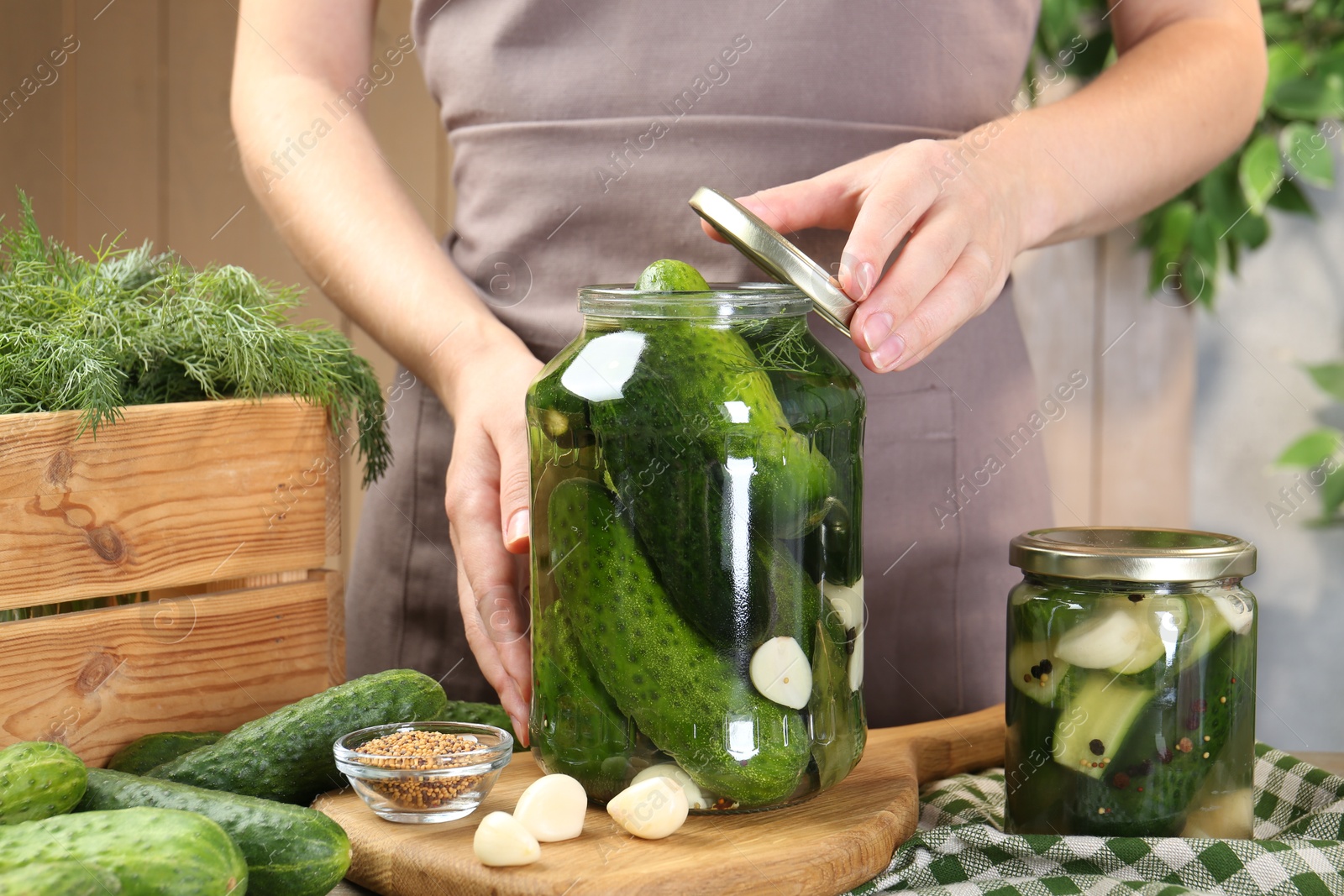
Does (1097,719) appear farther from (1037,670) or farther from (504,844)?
(504,844)

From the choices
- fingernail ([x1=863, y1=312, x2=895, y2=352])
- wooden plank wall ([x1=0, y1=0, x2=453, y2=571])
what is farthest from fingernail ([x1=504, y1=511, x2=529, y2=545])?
wooden plank wall ([x1=0, y1=0, x2=453, y2=571])

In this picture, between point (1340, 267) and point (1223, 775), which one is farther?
Result: point (1340, 267)

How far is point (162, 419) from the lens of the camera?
784mm

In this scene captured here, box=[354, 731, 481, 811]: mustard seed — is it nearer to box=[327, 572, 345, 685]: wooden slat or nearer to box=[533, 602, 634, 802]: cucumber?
box=[533, 602, 634, 802]: cucumber

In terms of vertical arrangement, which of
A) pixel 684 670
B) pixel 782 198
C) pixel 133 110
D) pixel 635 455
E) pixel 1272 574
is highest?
pixel 133 110

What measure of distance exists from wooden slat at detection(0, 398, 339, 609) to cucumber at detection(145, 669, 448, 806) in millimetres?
139

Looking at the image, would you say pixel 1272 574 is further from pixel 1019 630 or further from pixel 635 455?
pixel 635 455

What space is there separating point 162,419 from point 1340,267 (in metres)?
1.71

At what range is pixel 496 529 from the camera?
2.47 feet

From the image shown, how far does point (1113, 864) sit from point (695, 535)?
11.0 inches

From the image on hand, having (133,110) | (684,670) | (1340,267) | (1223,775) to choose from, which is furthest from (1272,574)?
(133,110)

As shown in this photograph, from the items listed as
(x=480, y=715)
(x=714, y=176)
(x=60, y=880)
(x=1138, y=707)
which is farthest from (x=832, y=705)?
(x=714, y=176)

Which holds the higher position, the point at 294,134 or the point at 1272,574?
the point at 294,134

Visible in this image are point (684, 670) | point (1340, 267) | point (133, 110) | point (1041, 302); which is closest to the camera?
point (684, 670)
